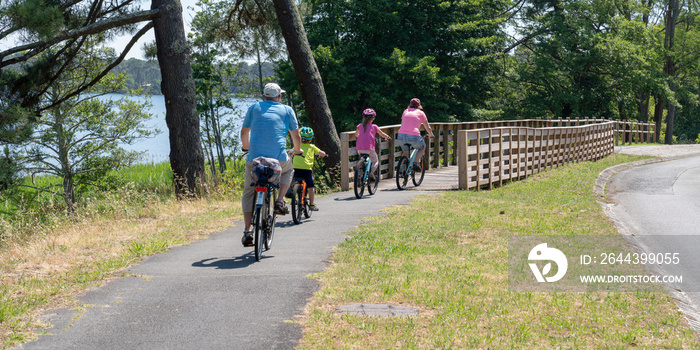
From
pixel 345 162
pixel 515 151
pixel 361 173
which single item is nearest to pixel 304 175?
pixel 361 173

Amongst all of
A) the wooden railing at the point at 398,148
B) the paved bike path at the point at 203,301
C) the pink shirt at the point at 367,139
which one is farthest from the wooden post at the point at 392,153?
the paved bike path at the point at 203,301

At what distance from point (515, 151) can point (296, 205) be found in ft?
30.5

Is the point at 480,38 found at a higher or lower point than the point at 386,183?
higher

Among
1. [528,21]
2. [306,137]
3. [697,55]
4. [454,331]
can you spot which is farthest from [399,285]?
[697,55]

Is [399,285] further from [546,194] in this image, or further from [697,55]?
[697,55]

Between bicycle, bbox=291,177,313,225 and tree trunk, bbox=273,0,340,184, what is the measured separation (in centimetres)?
672

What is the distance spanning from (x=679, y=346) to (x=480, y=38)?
96.2 ft

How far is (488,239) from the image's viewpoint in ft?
26.6

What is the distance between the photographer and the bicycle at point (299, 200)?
9.09 meters

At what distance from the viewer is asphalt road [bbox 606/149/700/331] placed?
21.7 feet

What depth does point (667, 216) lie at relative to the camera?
1120 centimetres

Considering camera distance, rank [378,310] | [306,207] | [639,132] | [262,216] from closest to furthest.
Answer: [378,310] → [262,216] → [306,207] → [639,132]

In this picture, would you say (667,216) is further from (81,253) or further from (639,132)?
(639,132)

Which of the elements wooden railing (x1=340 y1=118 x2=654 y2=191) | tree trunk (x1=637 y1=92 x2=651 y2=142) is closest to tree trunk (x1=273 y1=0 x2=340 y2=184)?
wooden railing (x1=340 y1=118 x2=654 y2=191)
